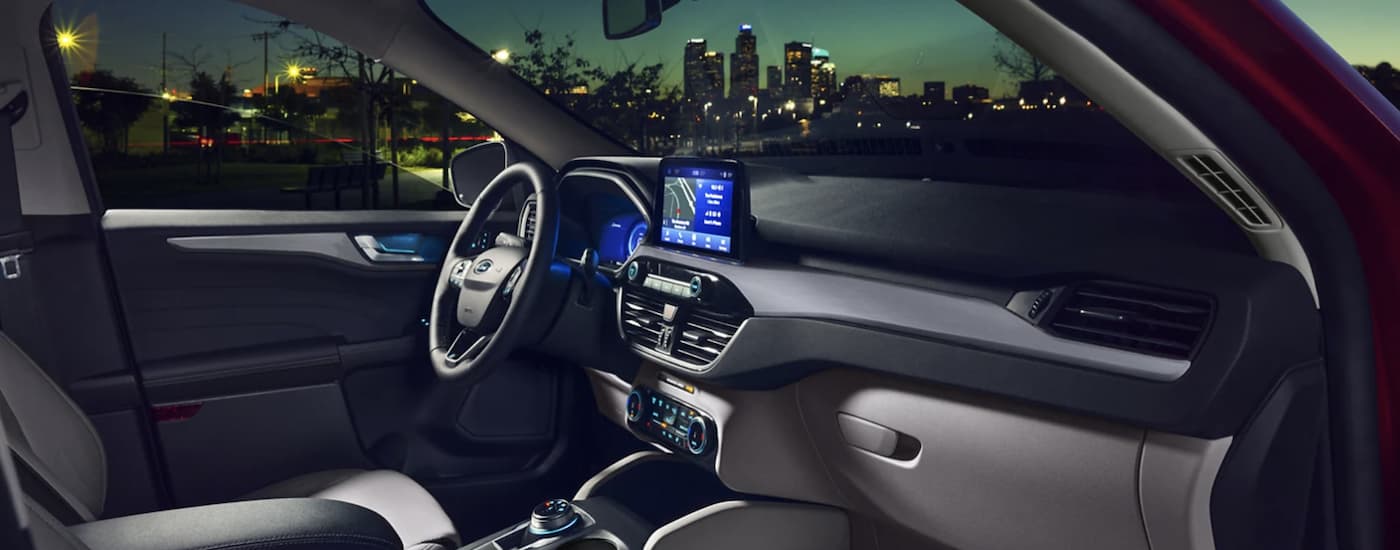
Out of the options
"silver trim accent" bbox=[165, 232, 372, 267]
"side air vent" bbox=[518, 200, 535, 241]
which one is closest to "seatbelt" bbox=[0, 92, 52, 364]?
"silver trim accent" bbox=[165, 232, 372, 267]

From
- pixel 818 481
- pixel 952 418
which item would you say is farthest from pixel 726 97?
pixel 952 418

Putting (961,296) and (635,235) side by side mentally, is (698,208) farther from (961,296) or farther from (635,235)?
(961,296)

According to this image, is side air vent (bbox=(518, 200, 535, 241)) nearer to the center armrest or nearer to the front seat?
the front seat

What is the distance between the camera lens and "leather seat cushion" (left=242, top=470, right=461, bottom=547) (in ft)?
7.48

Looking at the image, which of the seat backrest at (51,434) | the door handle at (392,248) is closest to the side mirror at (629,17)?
the door handle at (392,248)

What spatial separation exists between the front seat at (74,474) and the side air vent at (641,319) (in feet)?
2.19

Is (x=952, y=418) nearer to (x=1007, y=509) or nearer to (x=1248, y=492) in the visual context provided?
(x=1007, y=509)

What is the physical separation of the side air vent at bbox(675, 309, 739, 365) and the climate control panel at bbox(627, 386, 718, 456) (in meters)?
0.17

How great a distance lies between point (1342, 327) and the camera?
1385 mm

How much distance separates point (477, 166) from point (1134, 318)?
2.10 meters

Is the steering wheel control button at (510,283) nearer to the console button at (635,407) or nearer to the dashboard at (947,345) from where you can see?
the dashboard at (947,345)

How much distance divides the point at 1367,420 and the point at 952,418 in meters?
0.69

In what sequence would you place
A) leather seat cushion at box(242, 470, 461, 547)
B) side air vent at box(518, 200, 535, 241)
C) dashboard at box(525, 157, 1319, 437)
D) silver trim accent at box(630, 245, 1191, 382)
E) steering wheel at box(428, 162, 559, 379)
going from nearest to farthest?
dashboard at box(525, 157, 1319, 437) → silver trim accent at box(630, 245, 1191, 382) → leather seat cushion at box(242, 470, 461, 547) → steering wheel at box(428, 162, 559, 379) → side air vent at box(518, 200, 535, 241)

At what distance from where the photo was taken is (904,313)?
6.35 ft
